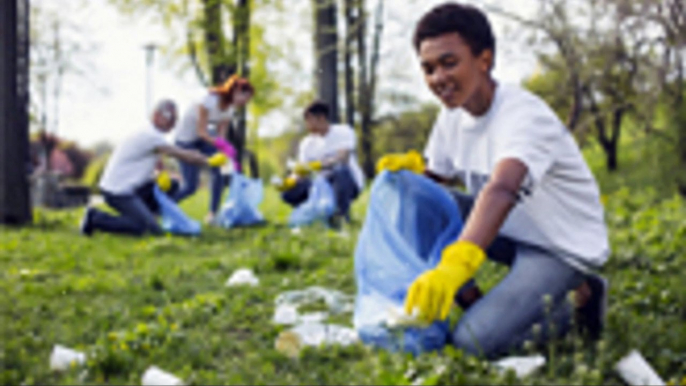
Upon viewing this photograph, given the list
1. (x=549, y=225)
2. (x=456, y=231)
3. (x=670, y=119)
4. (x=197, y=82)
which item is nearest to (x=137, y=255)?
(x=456, y=231)

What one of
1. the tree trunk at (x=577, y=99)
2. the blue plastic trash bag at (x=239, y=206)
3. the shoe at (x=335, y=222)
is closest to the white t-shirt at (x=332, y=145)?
the shoe at (x=335, y=222)

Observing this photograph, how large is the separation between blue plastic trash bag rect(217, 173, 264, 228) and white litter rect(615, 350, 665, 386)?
14.8ft

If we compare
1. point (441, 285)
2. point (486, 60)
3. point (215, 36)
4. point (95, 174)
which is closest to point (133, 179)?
point (486, 60)

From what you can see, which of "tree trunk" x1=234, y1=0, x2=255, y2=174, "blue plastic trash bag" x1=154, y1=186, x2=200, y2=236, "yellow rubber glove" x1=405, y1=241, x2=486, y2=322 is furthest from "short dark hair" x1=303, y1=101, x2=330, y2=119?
"tree trunk" x1=234, y1=0, x2=255, y2=174

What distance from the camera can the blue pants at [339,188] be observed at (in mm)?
6023

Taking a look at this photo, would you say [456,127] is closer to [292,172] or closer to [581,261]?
[581,261]

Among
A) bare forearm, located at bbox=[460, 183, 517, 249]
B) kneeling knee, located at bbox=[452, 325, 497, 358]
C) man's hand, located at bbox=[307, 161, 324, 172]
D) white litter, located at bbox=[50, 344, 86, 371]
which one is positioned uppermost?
bare forearm, located at bbox=[460, 183, 517, 249]

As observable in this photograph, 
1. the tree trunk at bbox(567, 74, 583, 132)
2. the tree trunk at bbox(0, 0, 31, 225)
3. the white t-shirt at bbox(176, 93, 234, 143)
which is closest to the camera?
the tree trunk at bbox(567, 74, 583, 132)

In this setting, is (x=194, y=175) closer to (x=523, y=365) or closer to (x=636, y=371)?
(x=523, y=365)

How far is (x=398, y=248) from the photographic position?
241cm

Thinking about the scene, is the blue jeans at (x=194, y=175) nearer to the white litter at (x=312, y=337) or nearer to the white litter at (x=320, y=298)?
the white litter at (x=320, y=298)

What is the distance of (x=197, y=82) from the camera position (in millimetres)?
14742

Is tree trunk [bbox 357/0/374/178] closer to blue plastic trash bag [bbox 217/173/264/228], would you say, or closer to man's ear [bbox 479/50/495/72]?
blue plastic trash bag [bbox 217/173/264/228]

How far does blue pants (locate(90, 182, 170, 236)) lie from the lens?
5664 millimetres
